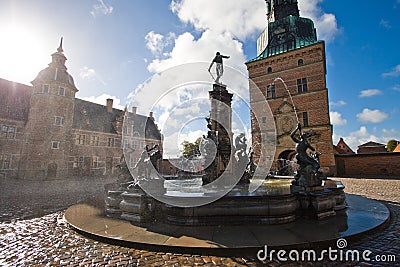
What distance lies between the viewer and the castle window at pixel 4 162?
23.9m

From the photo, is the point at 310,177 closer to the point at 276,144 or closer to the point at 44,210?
the point at 44,210

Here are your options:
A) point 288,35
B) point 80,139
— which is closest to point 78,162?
point 80,139

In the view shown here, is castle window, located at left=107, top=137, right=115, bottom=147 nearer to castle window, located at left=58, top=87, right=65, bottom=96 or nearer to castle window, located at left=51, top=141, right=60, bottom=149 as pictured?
castle window, located at left=51, top=141, right=60, bottom=149

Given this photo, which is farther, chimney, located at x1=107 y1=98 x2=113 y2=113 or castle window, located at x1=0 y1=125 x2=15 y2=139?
chimney, located at x1=107 y1=98 x2=113 y2=113

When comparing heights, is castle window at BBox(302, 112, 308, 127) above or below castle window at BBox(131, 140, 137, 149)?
above

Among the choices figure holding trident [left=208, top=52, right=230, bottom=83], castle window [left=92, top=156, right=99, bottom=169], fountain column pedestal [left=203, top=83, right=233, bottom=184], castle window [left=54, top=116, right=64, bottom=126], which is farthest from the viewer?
castle window [left=92, top=156, right=99, bottom=169]

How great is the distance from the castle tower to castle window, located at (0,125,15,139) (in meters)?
1.44

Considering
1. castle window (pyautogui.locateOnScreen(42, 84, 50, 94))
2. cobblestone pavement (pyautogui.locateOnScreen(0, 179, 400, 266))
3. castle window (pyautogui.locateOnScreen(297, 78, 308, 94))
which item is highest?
castle window (pyautogui.locateOnScreen(297, 78, 308, 94))

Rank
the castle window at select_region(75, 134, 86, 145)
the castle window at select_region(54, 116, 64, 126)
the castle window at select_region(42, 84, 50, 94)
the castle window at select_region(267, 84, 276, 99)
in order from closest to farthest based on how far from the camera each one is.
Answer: the castle window at select_region(42, 84, 50, 94) < the castle window at select_region(54, 116, 64, 126) < the castle window at select_region(75, 134, 86, 145) < the castle window at select_region(267, 84, 276, 99)

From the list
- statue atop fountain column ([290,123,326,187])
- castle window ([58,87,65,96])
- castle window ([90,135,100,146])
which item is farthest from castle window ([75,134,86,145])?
statue atop fountain column ([290,123,326,187])

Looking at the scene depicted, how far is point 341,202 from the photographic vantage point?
677 centimetres

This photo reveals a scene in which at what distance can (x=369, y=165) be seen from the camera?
2458 centimetres

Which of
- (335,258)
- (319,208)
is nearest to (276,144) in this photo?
(319,208)

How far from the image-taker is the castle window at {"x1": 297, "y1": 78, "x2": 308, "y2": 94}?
27.8 m
